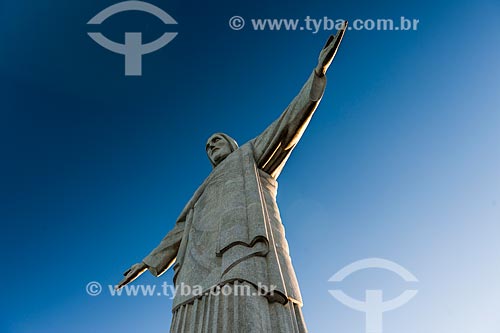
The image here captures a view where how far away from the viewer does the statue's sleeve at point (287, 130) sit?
340 inches

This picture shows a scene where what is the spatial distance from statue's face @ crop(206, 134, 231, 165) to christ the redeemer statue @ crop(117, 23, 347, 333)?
26mm

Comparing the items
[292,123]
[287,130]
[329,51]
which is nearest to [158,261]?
[287,130]

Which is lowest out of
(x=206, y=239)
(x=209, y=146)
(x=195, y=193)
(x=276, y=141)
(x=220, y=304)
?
(x=220, y=304)

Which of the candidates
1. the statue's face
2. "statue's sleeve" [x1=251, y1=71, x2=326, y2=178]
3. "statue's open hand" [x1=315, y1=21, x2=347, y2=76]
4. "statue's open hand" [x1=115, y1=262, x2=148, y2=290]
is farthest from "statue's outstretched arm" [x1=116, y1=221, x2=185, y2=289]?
"statue's open hand" [x1=315, y1=21, x2=347, y2=76]

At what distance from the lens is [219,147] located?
10672mm

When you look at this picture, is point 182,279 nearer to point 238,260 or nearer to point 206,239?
point 206,239

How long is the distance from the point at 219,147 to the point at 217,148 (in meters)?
0.05

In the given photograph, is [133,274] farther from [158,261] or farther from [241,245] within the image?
[241,245]

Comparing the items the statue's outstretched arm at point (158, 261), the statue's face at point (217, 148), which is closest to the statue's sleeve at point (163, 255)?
the statue's outstretched arm at point (158, 261)

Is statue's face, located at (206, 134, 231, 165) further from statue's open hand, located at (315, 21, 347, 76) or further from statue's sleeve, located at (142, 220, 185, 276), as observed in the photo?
statue's open hand, located at (315, 21, 347, 76)

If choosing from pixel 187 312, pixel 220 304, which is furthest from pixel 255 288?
pixel 187 312

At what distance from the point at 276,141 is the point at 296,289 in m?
3.15

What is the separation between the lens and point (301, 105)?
882cm

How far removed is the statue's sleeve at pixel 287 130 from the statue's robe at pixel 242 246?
0.06 ft
